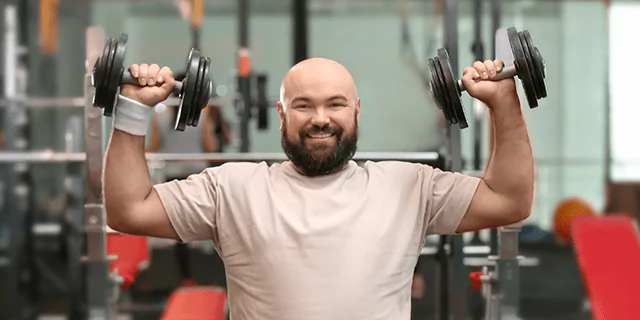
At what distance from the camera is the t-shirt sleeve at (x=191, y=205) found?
4.48 feet

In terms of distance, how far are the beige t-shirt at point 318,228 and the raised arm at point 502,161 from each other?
0.13ft

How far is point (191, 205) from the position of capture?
1377 mm

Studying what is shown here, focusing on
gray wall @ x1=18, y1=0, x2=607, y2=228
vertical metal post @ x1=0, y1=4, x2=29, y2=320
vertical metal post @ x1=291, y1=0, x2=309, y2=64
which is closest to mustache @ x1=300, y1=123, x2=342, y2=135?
vertical metal post @ x1=0, y1=4, x2=29, y2=320

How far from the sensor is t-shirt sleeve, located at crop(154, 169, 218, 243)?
1.36 m

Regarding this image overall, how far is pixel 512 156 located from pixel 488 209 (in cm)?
12

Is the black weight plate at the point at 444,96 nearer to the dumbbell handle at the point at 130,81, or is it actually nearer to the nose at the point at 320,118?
the nose at the point at 320,118

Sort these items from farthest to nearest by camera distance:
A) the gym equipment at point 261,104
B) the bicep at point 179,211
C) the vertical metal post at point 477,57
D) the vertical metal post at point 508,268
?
the gym equipment at point 261,104 < the vertical metal post at point 477,57 < the vertical metal post at point 508,268 < the bicep at point 179,211

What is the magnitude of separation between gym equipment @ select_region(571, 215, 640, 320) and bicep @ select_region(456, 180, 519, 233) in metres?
1.38

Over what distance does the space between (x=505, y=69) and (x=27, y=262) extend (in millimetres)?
3602

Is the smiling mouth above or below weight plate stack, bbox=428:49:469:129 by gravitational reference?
below

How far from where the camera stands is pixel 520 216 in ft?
4.52

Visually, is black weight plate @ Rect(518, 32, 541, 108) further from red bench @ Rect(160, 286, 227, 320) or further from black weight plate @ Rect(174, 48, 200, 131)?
red bench @ Rect(160, 286, 227, 320)

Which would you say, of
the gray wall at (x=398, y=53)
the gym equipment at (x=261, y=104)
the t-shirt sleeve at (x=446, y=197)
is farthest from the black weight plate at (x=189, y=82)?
the gray wall at (x=398, y=53)

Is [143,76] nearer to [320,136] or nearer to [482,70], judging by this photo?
[320,136]
